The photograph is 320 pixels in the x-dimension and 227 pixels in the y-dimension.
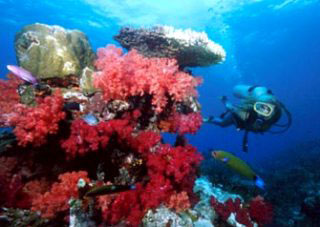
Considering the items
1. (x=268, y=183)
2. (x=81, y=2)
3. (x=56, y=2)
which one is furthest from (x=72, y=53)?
(x=56, y=2)

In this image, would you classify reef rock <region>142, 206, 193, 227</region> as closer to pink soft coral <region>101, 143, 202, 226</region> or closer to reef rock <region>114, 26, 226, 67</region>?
pink soft coral <region>101, 143, 202, 226</region>

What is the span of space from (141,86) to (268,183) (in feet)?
35.1

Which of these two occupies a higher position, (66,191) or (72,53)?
(72,53)

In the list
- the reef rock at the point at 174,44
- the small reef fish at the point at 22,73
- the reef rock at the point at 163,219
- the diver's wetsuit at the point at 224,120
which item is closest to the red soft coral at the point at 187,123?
the reef rock at the point at 163,219

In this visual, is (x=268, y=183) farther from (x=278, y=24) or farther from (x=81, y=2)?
(x=278, y=24)

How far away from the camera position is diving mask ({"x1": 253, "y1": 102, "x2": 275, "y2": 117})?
5.43 m

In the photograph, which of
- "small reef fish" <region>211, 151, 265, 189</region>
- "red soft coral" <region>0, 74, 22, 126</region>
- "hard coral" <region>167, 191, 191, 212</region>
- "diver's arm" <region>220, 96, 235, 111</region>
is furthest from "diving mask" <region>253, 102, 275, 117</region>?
"red soft coral" <region>0, 74, 22, 126</region>

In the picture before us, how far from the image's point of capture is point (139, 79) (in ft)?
13.5

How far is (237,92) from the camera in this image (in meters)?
6.01

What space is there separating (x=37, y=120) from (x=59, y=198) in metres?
1.18

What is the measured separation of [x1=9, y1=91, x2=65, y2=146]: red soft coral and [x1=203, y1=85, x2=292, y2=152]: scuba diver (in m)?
3.85

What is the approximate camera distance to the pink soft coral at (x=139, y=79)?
4125mm

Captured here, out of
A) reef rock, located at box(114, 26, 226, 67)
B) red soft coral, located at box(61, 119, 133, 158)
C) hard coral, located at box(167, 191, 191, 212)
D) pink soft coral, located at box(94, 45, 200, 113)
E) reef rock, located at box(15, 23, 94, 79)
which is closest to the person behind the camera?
red soft coral, located at box(61, 119, 133, 158)

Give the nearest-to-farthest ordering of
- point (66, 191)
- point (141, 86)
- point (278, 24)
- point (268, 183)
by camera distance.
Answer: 1. point (66, 191)
2. point (141, 86)
3. point (268, 183)
4. point (278, 24)
